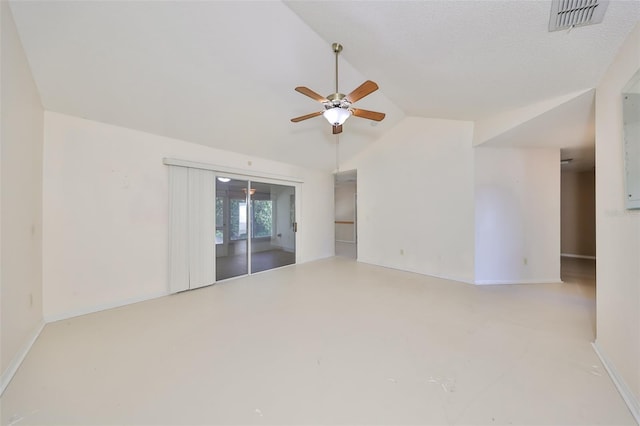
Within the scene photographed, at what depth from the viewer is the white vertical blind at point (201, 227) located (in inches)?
153

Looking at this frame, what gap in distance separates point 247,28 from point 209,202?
8.80 ft

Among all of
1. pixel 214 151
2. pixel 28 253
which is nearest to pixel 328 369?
pixel 28 253

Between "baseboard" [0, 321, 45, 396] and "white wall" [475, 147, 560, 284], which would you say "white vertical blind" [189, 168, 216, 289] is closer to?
"baseboard" [0, 321, 45, 396]

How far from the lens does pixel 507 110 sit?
10.9 feet

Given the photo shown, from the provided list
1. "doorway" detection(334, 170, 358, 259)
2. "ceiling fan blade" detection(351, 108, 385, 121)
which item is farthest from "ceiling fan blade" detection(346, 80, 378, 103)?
"doorway" detection(334, 170, 358, 259)

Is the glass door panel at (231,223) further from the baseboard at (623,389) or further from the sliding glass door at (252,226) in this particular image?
the baseboard at (623,389)

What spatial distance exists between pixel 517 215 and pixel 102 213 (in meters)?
6.34

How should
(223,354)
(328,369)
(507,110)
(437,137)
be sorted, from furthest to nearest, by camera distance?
(437,137)
(507,110)
(223,354)
(328,369)

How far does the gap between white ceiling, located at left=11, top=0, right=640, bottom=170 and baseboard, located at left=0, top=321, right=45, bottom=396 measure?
7.97 feet

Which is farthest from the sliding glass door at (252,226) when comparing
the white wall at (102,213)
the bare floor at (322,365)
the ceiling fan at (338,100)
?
the ceiling fan at (338,100)

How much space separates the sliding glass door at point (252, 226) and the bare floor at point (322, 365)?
5.31 ft

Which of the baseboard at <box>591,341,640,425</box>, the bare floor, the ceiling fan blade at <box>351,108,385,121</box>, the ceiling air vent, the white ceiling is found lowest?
the bare floor

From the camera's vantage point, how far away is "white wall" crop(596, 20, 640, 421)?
5.38 ft

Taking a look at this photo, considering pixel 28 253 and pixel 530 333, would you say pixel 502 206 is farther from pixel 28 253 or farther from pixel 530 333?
pixel 28 253
